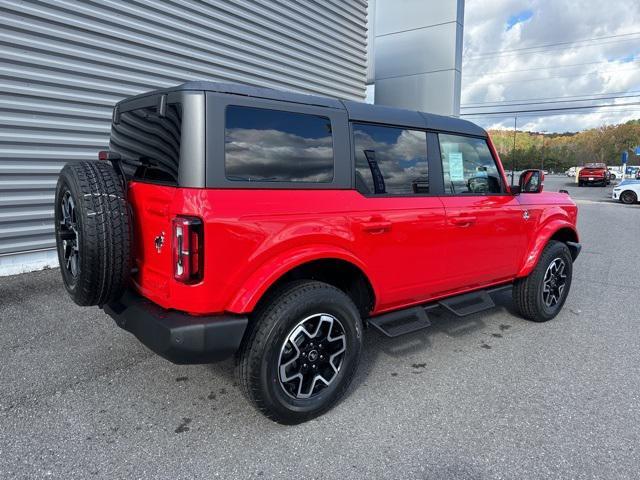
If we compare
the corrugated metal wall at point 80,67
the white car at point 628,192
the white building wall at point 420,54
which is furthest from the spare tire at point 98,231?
the white car at point 628,192

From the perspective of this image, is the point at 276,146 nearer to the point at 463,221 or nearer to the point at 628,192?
the point at 463,221

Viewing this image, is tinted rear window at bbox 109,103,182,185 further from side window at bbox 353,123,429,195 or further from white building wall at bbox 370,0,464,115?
white building wall at bbox 370,0,464,115

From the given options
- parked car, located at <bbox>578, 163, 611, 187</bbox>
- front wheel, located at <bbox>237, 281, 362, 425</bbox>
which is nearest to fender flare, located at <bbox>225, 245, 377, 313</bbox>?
front wheel, located at <bbox>237, 281, 362, 425</bbox>

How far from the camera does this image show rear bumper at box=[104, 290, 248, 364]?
7.49ft

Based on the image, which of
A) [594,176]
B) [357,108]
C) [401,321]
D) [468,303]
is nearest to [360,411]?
[401,321]

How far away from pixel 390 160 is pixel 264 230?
1.22 metres

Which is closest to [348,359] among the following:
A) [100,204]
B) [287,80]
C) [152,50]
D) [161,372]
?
[161,372]

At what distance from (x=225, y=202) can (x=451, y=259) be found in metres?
A: 1.99

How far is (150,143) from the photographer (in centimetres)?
269

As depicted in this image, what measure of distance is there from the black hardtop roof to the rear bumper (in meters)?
1.22

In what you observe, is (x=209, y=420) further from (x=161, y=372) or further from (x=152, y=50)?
(x=152, y=50)

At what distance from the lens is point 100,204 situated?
2.46 metres

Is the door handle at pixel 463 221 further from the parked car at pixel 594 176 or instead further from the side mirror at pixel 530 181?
the parked car at pixel 594 176

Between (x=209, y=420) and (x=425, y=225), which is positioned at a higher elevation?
(x=425, y=225)
